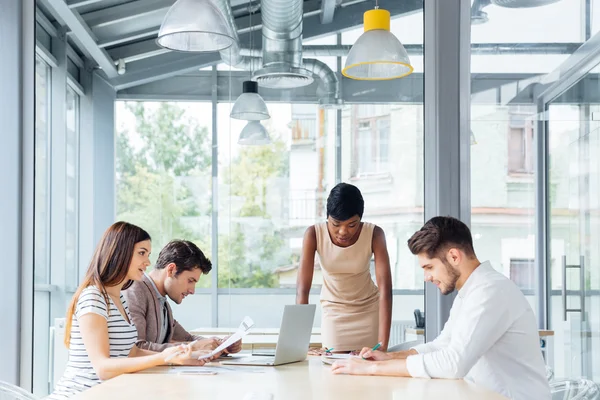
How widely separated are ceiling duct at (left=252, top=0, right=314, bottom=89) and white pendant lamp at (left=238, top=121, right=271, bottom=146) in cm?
28

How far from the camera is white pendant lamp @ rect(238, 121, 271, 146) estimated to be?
509cm

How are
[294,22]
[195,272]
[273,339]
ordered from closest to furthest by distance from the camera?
[195,272]
[273,339]
[294,22]

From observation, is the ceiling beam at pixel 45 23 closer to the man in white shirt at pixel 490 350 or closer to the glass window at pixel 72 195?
the glass window at pixel 72 195

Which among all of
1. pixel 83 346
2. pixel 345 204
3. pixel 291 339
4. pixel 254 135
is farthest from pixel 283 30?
pixel 83 346

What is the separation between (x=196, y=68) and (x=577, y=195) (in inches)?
102

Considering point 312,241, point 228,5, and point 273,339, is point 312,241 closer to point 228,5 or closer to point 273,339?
point 273,339

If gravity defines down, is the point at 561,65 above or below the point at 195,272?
above

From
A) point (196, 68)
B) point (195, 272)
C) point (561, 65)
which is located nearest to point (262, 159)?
point (196, 68)

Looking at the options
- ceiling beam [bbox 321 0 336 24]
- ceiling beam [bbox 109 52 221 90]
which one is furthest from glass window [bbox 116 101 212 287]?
ceiling beam [bbox 321 0 336 24]

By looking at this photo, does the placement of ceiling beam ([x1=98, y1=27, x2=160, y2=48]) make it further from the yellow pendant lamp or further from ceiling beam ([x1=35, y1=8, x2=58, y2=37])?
the yellow pendant lamp

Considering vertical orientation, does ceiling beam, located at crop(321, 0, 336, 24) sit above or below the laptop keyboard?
above

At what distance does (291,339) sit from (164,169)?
2327 millimetres

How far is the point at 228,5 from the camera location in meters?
5.04

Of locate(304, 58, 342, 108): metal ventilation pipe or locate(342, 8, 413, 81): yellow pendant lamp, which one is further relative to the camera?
locate(304, 58, 342, 108): metal ventilation pipe
